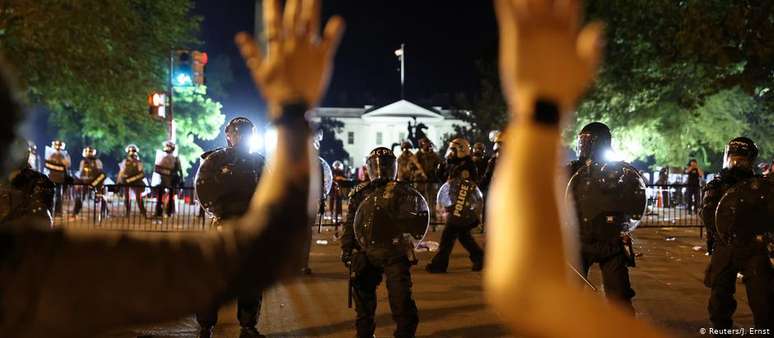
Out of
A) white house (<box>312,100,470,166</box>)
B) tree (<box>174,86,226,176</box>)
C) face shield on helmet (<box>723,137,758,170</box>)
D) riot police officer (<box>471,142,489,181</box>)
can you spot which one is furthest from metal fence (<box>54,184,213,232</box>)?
white house (<box>312,100,470,166</box>)

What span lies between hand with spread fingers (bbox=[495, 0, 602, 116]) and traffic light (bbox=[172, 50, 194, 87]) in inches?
858

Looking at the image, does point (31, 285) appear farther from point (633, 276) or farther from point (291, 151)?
point (633, 276)

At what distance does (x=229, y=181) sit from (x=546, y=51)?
5840 mm

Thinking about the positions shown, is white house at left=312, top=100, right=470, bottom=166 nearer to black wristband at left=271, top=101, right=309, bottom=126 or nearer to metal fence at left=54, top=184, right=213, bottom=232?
metal fence at left=54, top=184, right=213, bottom=232

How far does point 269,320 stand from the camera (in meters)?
8.10

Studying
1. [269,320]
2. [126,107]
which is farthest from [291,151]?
[126,107]

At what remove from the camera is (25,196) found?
639 cm

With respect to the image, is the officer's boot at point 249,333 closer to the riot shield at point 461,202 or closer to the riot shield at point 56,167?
the riot shield at point 461,202

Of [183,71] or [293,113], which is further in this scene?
[183,71]

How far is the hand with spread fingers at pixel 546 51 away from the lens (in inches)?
58.6

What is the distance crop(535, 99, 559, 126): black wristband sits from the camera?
1.55m

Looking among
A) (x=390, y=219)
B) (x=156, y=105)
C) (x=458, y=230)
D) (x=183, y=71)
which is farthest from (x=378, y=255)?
(x=156, y=105)

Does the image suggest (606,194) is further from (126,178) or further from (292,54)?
(126,178)

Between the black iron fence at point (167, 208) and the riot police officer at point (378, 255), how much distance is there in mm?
10098
